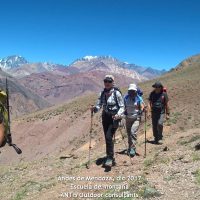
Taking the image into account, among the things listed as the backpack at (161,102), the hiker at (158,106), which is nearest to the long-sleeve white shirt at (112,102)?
the hiker at (158,106)

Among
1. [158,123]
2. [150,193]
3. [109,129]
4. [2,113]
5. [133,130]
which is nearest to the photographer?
[2,113]

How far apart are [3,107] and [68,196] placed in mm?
3157

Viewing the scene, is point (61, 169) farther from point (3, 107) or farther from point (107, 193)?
point (3, 107)

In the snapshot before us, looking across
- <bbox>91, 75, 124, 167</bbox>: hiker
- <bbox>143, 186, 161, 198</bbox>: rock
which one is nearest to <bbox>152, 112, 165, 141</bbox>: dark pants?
<bbox>91, 75, 124, 167</bbox>: hiker

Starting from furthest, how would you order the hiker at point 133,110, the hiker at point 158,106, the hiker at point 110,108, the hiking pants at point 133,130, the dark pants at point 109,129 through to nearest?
the hiker at point 158,106, the hiking pants at point 133,130, the hiker at point 133,110, the dark pants at point 109,129, the hiker at point 110,108

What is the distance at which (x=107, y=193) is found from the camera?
10.4m

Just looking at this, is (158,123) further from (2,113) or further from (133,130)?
(2,113)

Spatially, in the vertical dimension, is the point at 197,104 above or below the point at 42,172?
above

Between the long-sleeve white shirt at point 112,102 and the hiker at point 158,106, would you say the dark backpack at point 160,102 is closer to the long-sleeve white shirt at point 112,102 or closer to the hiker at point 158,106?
the hiker at point 158,106

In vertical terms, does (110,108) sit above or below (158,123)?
above

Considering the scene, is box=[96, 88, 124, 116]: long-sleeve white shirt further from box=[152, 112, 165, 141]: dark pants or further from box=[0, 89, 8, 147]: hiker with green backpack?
box=[152, 112, 165, 141]: dark pants

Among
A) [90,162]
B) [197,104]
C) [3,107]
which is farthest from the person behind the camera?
[197,104]

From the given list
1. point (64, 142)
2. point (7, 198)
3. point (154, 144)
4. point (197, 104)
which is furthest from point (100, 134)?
point (7, 198)

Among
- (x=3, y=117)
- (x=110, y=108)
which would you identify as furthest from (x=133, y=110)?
(x=3, y=117)
